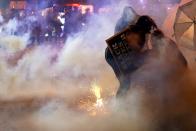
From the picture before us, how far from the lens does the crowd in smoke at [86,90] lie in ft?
23.8

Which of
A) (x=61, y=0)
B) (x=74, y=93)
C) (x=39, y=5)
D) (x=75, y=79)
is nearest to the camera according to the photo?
(x=74, y=93)

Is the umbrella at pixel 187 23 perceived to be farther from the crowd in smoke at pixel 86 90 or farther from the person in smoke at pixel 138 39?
the person in smoke at pixel 138 39

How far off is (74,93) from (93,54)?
218 inches

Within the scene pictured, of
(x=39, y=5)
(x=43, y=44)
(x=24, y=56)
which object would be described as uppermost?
(x=39, y=5)

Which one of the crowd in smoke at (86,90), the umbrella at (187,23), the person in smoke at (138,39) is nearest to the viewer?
the crowd in smoke at (86,90)

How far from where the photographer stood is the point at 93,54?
17156 mm

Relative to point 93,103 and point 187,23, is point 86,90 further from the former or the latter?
point 187,23

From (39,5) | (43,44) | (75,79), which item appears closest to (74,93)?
(75,79)

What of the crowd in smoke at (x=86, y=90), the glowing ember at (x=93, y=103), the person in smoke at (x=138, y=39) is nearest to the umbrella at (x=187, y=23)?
the crowd in smoke at (x=86, y=90)

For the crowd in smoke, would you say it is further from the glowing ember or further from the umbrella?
the umbrella

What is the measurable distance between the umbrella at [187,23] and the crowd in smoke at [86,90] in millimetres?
3126

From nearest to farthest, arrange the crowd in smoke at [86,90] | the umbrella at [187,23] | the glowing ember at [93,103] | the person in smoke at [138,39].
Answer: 1. the crowd in smoke at [86,90]
2. the person in smoke at [138,39]
3. the glowing ember at [93,103]
4. the umbrella at [187,23]

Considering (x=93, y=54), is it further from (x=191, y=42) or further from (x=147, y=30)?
(x=147, y=30)

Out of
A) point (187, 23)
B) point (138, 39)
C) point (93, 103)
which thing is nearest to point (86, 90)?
point (93, 103)
